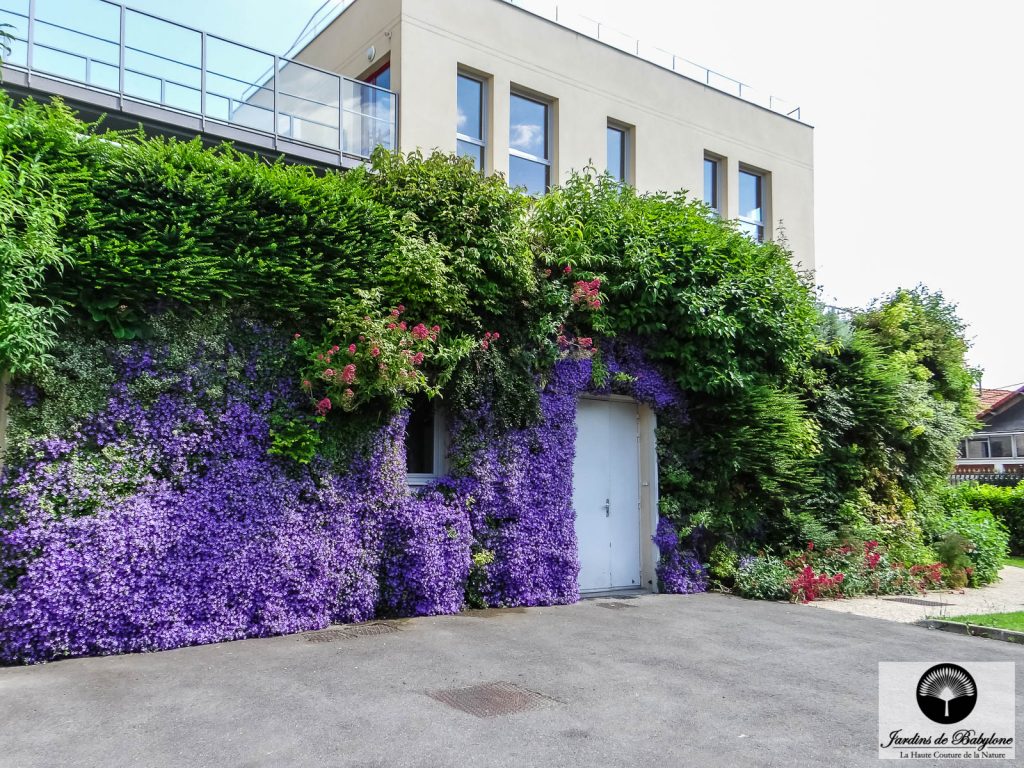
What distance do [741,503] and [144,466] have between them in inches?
314

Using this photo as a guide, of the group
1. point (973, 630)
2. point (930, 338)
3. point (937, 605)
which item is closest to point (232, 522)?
point (973, 630)

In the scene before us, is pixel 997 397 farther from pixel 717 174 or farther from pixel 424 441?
pixel 424 441

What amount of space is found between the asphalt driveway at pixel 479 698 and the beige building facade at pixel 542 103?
7554mm

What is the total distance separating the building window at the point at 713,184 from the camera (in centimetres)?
1623

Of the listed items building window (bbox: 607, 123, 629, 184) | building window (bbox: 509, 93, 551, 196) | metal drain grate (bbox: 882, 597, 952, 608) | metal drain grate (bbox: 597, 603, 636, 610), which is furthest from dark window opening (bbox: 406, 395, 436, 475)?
building window (bbox: 607, 123, 629, 184)

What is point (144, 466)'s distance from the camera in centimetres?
726

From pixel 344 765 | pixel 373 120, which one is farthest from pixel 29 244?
pixel 373 120

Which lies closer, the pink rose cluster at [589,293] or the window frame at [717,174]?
the pink rose cluster at [589,293]

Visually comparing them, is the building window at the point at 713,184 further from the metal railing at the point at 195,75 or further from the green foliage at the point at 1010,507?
the green foliage at the point at 1010,507

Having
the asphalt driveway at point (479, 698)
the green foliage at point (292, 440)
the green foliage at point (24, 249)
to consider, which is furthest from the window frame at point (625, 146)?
the green foliage at point (24, 249)

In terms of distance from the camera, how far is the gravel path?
9.67m

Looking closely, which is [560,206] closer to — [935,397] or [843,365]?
[843,365]

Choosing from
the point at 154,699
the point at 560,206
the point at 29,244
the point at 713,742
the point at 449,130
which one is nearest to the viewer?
the point at 713,742

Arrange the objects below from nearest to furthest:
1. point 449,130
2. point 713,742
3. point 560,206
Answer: point 713,742
point 560,206
point 449,130
